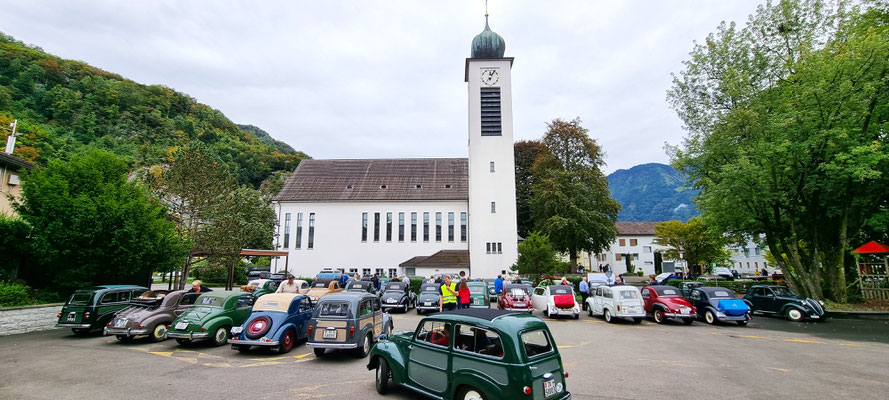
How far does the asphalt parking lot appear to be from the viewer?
6566 mm

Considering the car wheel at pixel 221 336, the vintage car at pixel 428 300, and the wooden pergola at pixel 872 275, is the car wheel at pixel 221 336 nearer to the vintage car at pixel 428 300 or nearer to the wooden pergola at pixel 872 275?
the vintage car at pixel 428 300

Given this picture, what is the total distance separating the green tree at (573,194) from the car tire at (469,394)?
29.8 meters

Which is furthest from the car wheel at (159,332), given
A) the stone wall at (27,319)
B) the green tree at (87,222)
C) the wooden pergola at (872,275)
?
the wooden pergola at (872,275)

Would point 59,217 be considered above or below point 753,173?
below

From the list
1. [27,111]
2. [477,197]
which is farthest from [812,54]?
[27,111]

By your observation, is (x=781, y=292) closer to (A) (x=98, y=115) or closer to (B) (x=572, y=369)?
(B) (x=572, y=369)

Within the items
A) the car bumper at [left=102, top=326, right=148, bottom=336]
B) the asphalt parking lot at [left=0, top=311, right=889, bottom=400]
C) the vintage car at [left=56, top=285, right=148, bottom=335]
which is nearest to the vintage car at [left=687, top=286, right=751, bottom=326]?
the asphalt parking lot at [left=0, top=311, right=889, bottom=400]

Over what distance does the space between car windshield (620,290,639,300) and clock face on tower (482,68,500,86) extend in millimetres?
25572

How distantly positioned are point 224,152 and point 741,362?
89812 millimetres

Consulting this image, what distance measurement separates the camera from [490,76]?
118 ft

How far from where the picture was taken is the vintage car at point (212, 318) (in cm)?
988

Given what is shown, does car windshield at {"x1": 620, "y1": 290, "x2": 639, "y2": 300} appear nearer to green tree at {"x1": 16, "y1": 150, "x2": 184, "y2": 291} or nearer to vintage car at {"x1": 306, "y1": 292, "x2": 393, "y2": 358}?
vintage car at {"x1": 306, "y1": 292, "x2": 393, "y2": 358}

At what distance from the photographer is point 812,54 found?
60.2 feet

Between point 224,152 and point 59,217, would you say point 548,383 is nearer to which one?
point 59,217
